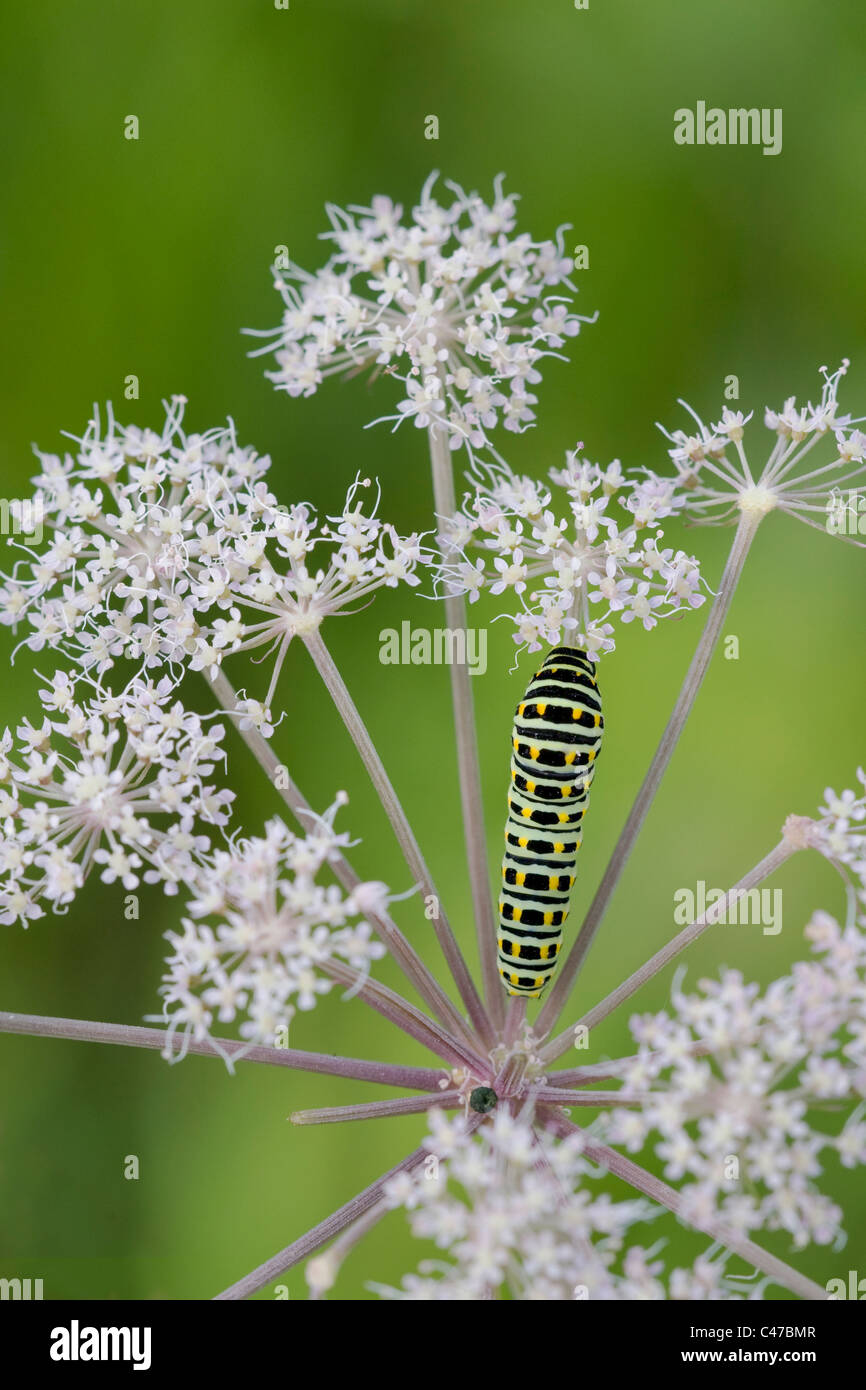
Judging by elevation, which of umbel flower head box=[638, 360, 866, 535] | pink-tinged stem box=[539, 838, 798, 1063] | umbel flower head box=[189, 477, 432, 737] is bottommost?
pink-tinged stem box=[539, 838, 798, 1063]

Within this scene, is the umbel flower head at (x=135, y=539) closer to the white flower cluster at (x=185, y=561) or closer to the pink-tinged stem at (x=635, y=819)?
the white flower cluster at (x=185, y=561)

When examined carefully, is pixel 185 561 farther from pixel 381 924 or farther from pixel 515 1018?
pixel 515 1018

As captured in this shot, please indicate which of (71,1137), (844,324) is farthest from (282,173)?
(71,1137)

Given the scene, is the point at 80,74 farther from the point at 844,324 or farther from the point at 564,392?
the point at 844,324

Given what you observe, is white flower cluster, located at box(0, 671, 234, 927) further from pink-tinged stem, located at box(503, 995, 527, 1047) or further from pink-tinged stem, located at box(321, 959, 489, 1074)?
pink-tinged stem, located at box(503, 995, 527, 1047)

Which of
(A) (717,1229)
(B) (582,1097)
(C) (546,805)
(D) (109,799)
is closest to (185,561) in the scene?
(D) (109,799)

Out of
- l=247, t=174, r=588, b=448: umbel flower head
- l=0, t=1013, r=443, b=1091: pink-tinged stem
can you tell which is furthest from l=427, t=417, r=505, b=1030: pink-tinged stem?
l=0, t=1013, r=443, b=1091: pink-tinged stem
